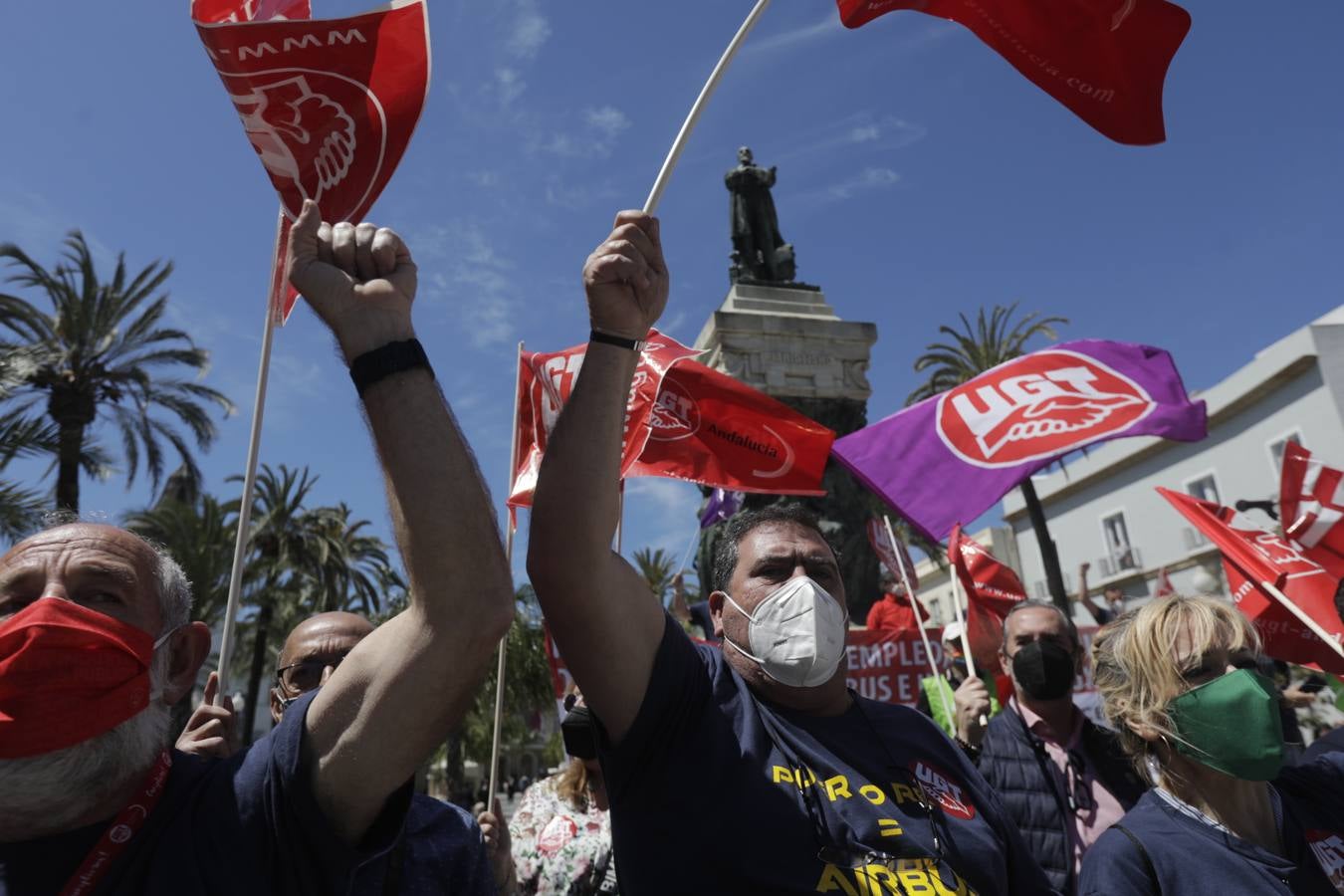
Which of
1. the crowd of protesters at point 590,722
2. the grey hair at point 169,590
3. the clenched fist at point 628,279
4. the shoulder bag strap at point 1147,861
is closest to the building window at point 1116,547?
the crowd of protesters at point 590,722

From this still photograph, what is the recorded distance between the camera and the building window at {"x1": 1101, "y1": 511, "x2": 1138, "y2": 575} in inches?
1268

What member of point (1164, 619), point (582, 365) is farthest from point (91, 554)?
point (1164, 619)

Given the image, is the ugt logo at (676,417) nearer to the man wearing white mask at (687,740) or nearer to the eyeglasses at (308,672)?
the eyeglasses at (308,672)

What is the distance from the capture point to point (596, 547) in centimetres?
171

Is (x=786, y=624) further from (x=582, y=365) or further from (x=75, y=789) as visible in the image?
(x=75, y=789)

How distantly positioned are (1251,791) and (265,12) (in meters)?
3.51

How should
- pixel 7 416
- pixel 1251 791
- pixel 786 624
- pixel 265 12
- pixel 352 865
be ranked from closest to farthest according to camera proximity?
pixel 352 865
pixel 786 624
pixel 1251 791
pixel 265 12
pixel 7 416

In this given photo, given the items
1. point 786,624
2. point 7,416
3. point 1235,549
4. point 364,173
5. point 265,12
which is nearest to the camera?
point 786,624

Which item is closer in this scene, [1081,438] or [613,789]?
[613,789]

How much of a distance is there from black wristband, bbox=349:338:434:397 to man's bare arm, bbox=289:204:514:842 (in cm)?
1

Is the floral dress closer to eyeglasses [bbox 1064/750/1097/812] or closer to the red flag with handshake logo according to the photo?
eyeglasses [bbox 1064/750/1097/812]

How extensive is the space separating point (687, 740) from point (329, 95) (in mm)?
2123

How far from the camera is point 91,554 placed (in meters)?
1.68

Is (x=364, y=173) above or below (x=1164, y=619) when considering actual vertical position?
above
